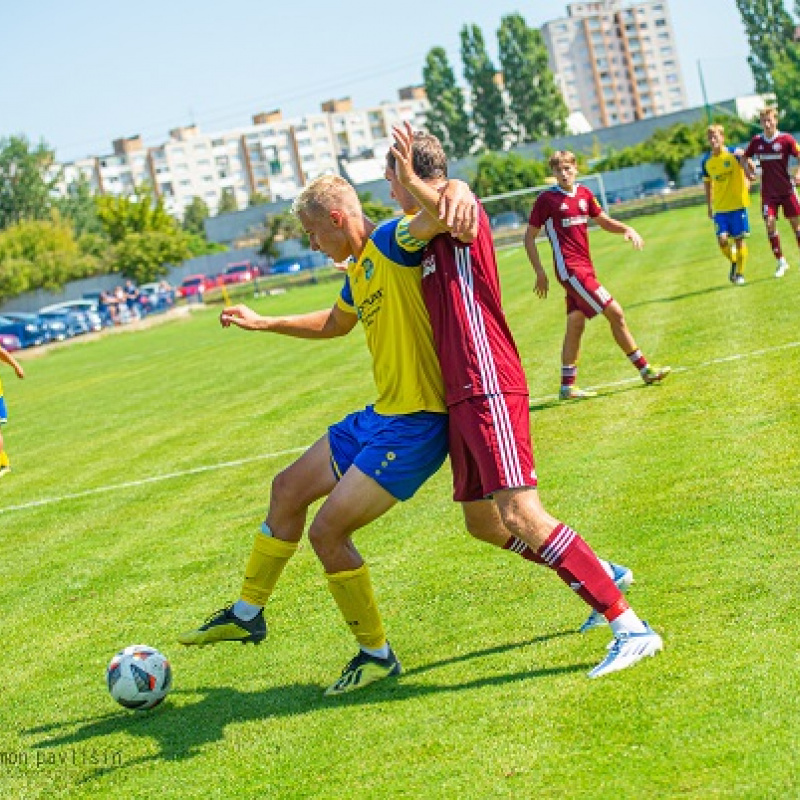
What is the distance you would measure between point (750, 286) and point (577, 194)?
297 inches

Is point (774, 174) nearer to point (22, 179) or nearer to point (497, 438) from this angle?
point (497, 438)

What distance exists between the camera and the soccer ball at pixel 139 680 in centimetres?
652

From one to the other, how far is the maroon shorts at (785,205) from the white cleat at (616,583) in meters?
15.8

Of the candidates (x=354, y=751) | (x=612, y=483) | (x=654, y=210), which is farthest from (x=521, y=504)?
(x=654, y=210)

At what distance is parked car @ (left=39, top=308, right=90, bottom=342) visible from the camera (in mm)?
62938

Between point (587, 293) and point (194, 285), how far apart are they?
292 feet

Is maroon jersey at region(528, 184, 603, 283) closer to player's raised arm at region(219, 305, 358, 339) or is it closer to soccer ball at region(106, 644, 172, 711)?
player's raised arm at region(219, 305, 358, 339)

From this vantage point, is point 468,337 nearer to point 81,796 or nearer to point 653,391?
point 81,796

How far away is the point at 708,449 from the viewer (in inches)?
394

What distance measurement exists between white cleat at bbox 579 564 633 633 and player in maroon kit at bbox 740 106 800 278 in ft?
50.6

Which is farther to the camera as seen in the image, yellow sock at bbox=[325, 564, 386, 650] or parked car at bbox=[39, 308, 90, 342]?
parked car at bbox=[39, 308, 90, 342]

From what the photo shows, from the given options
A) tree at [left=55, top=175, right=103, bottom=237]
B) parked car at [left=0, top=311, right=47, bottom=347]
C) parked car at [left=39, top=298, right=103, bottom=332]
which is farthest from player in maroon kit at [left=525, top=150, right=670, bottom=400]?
tree at [left=55, top=175, right=103, bottom=237]

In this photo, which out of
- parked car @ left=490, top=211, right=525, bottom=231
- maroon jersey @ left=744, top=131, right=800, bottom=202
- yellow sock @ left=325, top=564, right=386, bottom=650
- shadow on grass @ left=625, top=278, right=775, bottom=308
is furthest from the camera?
parked car @ left=490, top=211, right=525, bottom=231

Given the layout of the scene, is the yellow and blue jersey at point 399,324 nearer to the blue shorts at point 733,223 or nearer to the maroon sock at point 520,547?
the maroon sock at point 520,547
